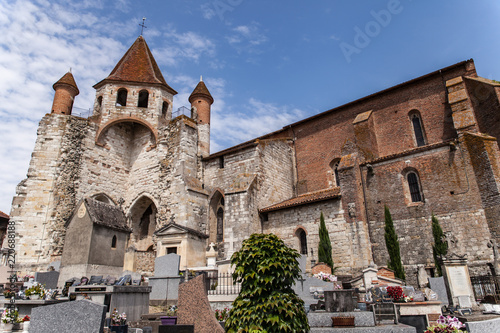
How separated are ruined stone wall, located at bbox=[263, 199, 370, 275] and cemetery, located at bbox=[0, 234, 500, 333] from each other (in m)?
3.28

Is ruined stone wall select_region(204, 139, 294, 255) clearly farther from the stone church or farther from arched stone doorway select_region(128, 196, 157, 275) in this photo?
arched stone doorway select_region(128, 196, 157, 275)

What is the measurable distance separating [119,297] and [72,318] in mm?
3835

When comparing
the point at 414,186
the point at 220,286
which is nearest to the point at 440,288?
the point at 414,186

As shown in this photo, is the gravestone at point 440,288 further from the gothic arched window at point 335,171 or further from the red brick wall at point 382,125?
the gothic arched window at point 335,171

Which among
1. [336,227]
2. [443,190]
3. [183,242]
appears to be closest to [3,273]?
[183,242]

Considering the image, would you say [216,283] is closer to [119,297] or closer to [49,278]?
[119,297]

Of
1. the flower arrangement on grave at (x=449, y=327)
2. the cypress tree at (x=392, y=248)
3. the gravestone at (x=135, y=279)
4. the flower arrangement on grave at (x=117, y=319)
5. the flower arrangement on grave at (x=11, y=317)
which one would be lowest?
the flower arrangement on grave at (x=449, y=327)

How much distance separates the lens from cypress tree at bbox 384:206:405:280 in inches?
614

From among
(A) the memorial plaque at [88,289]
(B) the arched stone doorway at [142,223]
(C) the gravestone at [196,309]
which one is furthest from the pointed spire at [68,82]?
(C) the gravestone at [196,309]

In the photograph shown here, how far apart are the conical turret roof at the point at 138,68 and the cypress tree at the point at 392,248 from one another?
1774cm

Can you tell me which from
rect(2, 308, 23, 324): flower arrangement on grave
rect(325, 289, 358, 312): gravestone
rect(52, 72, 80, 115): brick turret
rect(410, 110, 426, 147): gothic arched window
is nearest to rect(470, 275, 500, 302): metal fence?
rect(325, 289, 358, 312): gravestone

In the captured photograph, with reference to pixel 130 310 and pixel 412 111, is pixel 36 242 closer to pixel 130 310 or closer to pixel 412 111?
pixel 130 310

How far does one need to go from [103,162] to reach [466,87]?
22.4 meters

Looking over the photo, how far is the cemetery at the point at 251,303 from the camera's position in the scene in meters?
5.45
